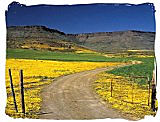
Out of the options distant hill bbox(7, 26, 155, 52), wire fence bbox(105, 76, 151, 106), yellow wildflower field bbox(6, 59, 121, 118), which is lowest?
wire fence bbox(105, 76, 151, 106)

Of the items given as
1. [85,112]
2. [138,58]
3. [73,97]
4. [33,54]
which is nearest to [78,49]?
[33,54]

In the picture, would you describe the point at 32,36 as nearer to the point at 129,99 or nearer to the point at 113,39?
the point at 129,99

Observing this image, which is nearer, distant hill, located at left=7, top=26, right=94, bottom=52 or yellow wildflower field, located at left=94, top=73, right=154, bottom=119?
yellow wildflower field, located at left=94, top=73, right=154, bottom=119

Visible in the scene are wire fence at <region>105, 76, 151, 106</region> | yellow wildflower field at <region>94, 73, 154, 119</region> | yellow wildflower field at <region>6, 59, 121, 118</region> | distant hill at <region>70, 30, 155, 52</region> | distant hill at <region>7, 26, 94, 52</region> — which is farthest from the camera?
distant hill at <region>70, 30, 155, 52</region>

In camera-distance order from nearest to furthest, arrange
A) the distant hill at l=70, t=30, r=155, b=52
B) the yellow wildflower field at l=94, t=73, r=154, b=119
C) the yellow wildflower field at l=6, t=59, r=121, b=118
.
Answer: the yellow wildflower field at l=6, t=59, r=121, b=118
the yellow wildflower field at l=94, t=73, r=154, b=119
the distant hill at l=70, t=30, r=155, b=52

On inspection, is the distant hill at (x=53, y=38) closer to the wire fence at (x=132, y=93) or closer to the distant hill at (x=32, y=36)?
the distant hill at (x=32, y=36)

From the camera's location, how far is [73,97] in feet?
28.7

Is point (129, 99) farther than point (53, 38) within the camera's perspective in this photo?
No

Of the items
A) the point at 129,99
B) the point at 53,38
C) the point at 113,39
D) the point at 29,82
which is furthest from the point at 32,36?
the point at 113,39

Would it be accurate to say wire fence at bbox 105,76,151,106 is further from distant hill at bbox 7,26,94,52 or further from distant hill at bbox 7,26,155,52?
distant hill at bbox 7,26,94,52

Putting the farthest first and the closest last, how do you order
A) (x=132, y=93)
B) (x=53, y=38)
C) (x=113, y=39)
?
(x=113, y=39), (x=53, y=38), (x=132, y=93)

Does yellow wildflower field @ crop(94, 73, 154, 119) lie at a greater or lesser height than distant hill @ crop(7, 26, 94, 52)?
lesser

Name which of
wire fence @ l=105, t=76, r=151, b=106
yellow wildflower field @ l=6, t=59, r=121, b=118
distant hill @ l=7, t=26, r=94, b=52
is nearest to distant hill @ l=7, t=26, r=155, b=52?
distant hill @ l=7, t=26, r=94, b=52

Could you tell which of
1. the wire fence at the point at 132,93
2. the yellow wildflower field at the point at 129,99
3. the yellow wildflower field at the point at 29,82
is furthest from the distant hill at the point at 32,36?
the wire fence at the point at 132,93
